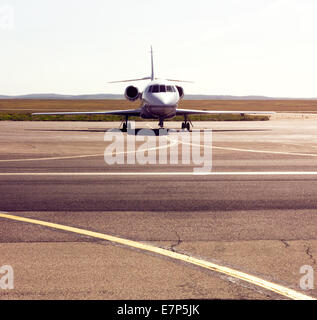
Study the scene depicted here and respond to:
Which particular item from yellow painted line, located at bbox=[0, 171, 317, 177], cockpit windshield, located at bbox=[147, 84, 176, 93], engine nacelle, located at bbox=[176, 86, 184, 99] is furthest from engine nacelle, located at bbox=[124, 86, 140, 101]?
yellow painted line, located at bbox=[0, 171, 317, 177]

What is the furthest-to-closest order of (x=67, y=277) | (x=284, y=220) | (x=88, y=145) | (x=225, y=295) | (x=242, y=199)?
(x=88, y=145)
(x=242, y=199)
(x=284, y=220)
(x=67, y=277)
(x=225, y=295)

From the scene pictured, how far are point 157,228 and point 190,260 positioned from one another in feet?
4.97

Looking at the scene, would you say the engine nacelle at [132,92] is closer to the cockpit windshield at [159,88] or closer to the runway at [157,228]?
the cockpit windshield at [159,88]

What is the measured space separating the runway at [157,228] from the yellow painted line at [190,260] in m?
0.08

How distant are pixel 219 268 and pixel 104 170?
8490 millimetres

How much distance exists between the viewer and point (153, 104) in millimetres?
29719

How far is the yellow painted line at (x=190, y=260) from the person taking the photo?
4691 millimetres

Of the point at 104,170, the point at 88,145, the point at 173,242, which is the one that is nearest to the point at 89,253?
the point at 173,242

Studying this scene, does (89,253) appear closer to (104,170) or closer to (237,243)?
(237,243)

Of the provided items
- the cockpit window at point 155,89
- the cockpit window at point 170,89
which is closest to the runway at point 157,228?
the cockpit window at point 155,89

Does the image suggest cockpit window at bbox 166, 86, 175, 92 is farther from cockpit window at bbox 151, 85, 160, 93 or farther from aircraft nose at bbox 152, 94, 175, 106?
aircraft nose at bbox 152, 94, 175, 106

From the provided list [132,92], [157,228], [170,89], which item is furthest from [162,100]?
[157,228]

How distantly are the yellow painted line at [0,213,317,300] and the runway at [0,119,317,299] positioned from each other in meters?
0.08
